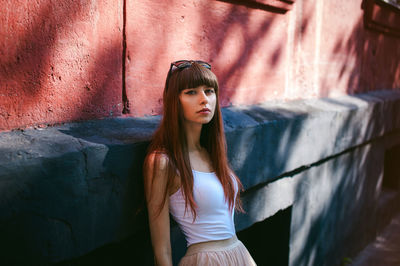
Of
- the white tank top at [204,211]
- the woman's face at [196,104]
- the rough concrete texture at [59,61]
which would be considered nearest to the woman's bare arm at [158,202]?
the white tank top at [204,211]

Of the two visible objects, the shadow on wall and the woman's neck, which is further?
the shadow on wall

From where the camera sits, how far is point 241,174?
229 centimetres

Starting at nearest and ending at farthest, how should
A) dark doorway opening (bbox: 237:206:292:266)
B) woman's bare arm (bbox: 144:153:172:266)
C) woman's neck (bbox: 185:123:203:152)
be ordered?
woman's bare arm (bbox: 144:153:172:266)
woman's neck (bbox: 185:123:203:152)
dark doorway opening (bbox: 237:206:292:266)

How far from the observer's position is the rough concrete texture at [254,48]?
1983 mm

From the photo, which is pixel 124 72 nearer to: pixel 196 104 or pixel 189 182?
pixel 196 104

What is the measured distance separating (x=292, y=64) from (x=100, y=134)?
2.15 metres

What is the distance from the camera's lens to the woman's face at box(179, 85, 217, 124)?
5.57 feet

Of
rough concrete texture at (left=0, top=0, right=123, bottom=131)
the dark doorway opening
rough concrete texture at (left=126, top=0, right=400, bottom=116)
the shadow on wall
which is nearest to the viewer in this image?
rough concrete texture at (left=0, top=0, right=123, bottom=131)

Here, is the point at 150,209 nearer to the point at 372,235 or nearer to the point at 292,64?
the point at 292,64

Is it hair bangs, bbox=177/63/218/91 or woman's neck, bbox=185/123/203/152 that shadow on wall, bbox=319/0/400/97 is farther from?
hair bangs, bbox=177/63/218/91

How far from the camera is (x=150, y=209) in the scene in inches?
63.1

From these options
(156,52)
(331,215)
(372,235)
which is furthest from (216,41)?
(372,235)

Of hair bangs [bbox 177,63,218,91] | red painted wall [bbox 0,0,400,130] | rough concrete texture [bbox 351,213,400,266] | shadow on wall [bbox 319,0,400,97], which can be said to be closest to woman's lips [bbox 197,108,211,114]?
hair bangs [bbox 177,63,218,91]

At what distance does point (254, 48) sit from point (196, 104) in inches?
50.0
